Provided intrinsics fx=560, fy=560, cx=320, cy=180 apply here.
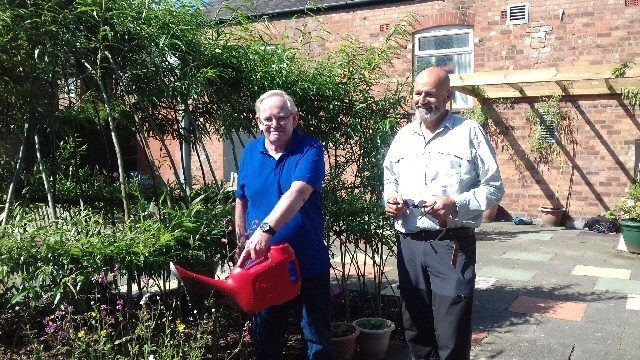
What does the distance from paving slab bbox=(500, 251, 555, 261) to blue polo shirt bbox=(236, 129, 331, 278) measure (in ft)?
17.9

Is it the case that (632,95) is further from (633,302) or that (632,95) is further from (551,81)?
(633,302)

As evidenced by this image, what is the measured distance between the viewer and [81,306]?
2971mm

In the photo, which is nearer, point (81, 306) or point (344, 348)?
point (81, 306)

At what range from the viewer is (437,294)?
9.03 ft

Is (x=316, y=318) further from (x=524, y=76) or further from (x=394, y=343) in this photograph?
(x=524, y=76)

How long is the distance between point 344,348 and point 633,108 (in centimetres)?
880

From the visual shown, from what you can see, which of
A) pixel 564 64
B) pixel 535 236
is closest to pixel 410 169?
pixel 535 236

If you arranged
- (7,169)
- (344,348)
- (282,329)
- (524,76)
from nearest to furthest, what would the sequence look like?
(282,329)
(344,348)
(7,169)
(524,76)

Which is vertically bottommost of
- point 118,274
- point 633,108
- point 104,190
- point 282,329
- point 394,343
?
point 394,343

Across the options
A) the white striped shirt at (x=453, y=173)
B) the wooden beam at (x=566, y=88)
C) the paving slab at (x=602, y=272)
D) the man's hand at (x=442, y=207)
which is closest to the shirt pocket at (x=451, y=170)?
the white striped shirt at (x=453, y=173)

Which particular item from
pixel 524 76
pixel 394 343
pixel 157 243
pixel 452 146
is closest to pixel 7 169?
pixel 157 243

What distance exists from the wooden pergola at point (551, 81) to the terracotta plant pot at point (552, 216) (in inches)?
86.1

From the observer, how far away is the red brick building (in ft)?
33.0

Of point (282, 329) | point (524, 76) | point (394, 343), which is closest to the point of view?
point (282, 329)
